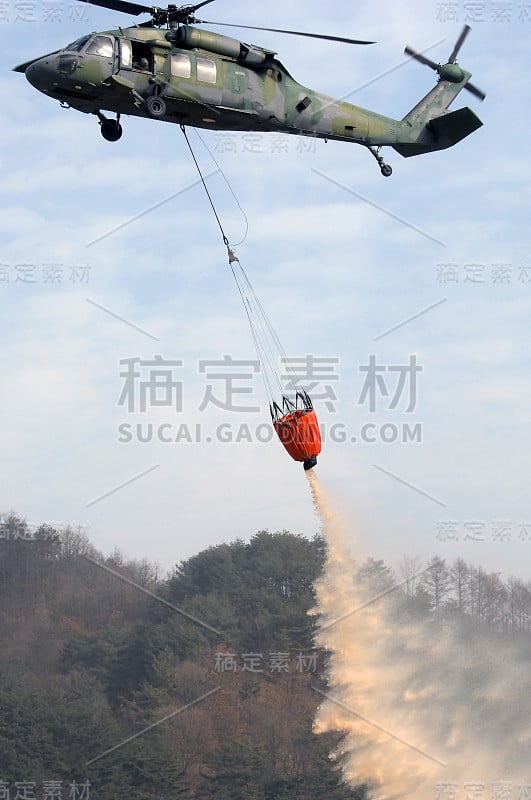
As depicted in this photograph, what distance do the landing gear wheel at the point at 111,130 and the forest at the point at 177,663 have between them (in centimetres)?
1600

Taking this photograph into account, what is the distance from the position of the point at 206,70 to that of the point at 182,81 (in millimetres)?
626

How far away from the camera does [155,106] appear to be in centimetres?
2231

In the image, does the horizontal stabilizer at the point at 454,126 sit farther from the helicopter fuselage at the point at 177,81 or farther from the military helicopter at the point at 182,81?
the helicopter fuselage at the point at 177,81

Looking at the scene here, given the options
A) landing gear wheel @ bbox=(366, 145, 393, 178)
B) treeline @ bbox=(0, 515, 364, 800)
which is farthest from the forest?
landing gear wheel @ bbox=(366, 145, 393, 178)

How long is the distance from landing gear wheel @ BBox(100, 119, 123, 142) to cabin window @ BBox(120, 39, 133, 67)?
3.79 ft

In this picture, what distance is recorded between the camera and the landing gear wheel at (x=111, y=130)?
22969 millimetres

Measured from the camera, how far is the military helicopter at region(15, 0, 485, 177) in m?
22.1

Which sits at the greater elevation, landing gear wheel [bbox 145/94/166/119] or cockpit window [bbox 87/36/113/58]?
cockpit window [bbox 87/36/113/58]

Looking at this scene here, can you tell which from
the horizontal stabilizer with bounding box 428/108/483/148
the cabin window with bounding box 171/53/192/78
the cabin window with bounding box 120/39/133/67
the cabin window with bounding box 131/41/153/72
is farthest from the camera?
the horizontal stabilizer with bounding box 428/108/483/148

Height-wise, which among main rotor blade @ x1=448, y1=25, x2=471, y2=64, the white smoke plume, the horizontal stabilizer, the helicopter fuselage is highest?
main rotor blade @ x1=448, y1=25, x2=471, y2=64

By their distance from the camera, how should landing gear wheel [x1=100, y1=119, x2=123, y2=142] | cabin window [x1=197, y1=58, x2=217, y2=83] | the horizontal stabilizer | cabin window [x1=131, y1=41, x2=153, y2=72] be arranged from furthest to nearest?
1. the horizontal stabilizer
2. landing gear wheel [x1=100, y1=119, x2=123, y2=142]
3. cabin window [x1=197, y1=58, x2=217, y2=83]
4. cabin window [x1=131, y1=41, x2=153, y2=72]

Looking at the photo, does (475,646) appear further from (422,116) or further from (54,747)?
(422,116)

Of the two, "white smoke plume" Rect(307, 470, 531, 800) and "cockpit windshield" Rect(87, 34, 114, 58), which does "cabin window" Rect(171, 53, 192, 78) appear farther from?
"white smoke plume" Rect(307, 470, 531, 800)

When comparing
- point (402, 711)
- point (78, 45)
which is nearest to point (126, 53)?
point (78, 45)
